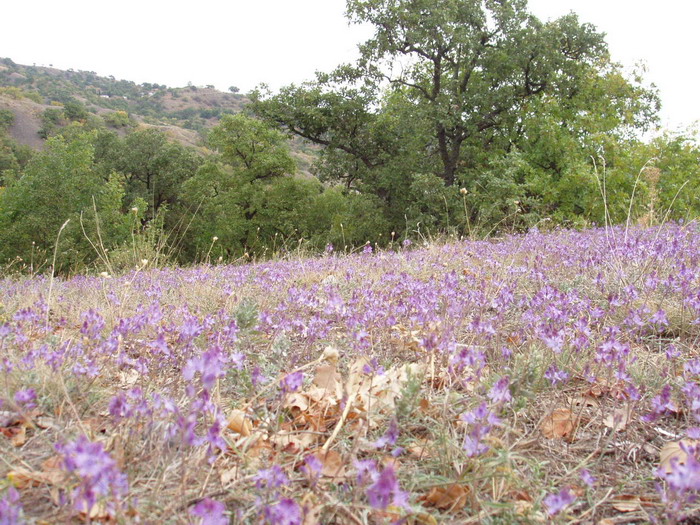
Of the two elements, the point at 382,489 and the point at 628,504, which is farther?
the point at 628,504

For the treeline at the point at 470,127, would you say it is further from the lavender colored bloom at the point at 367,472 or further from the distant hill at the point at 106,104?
the distant hill at the point at 106,104

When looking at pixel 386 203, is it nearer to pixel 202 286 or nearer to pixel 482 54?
pixel 482 54

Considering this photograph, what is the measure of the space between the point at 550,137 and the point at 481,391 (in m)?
18.7

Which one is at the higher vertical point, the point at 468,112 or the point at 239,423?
the point at 468,112

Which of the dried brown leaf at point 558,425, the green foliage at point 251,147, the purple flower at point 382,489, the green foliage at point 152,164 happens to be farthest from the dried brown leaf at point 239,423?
the green foliage at point 152,164

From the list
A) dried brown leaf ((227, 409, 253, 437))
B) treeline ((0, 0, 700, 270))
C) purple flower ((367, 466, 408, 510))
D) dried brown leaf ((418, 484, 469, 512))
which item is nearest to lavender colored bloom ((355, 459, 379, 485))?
purple flower ((367, 466, 408, 510))

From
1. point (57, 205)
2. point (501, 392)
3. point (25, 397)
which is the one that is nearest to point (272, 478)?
point (501, 392)

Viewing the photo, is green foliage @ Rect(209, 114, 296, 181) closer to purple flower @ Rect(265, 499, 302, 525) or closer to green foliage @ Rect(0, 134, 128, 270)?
green foliage @ Rect(0, 134, 128, 270)

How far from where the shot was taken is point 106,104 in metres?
110

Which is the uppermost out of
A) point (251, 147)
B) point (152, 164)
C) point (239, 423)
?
point (251, 147)

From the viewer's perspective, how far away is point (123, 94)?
132 meters

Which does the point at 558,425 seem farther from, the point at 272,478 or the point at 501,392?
the point at 272,478

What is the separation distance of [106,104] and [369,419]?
12998 centimetres

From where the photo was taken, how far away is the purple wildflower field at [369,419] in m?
1.14
